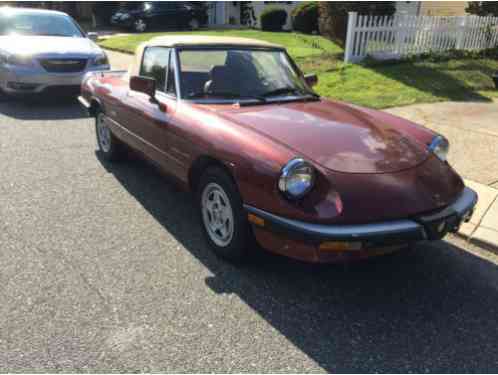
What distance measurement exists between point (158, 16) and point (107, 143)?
59.9 feet

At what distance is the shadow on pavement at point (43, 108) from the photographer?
733 cm

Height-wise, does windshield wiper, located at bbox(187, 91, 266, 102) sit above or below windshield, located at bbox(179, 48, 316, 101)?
below

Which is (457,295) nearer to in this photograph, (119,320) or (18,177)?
(119,320)

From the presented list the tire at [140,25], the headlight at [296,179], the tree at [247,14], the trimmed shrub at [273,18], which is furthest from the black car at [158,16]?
the headlight at [296,179]

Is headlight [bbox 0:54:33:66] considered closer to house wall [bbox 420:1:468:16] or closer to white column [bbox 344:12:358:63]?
white column [bbox 344:12:358:63]

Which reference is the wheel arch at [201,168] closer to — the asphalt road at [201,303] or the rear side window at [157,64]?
the asphalt road at [201,303]

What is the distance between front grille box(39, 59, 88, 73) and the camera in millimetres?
7734

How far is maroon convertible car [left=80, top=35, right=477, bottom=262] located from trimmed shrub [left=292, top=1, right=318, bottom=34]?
16303mm

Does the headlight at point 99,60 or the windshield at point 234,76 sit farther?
the headlight at point 99,60

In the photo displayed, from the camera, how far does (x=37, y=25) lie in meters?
8.82

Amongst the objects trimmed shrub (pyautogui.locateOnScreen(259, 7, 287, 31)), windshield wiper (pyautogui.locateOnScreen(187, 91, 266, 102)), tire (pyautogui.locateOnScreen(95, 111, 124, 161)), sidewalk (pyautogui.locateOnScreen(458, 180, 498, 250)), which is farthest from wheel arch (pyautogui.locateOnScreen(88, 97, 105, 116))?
trimmed shrub (pyautogui.locateOnScreen(259, 7, 287, 31))

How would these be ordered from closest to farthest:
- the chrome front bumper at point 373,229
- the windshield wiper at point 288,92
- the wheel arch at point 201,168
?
the chrome front bumper at point 373,229, the wheel arch at point 201,168, the windshield wiper at point 288,92

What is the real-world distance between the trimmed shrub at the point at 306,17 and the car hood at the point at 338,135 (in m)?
17.1

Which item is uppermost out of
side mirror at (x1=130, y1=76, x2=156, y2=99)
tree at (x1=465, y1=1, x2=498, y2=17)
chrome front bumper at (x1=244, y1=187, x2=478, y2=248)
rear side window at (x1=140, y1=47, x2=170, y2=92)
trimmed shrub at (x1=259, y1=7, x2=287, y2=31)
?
tree at (x1=465, y1=1, x2=498, y2=17)
